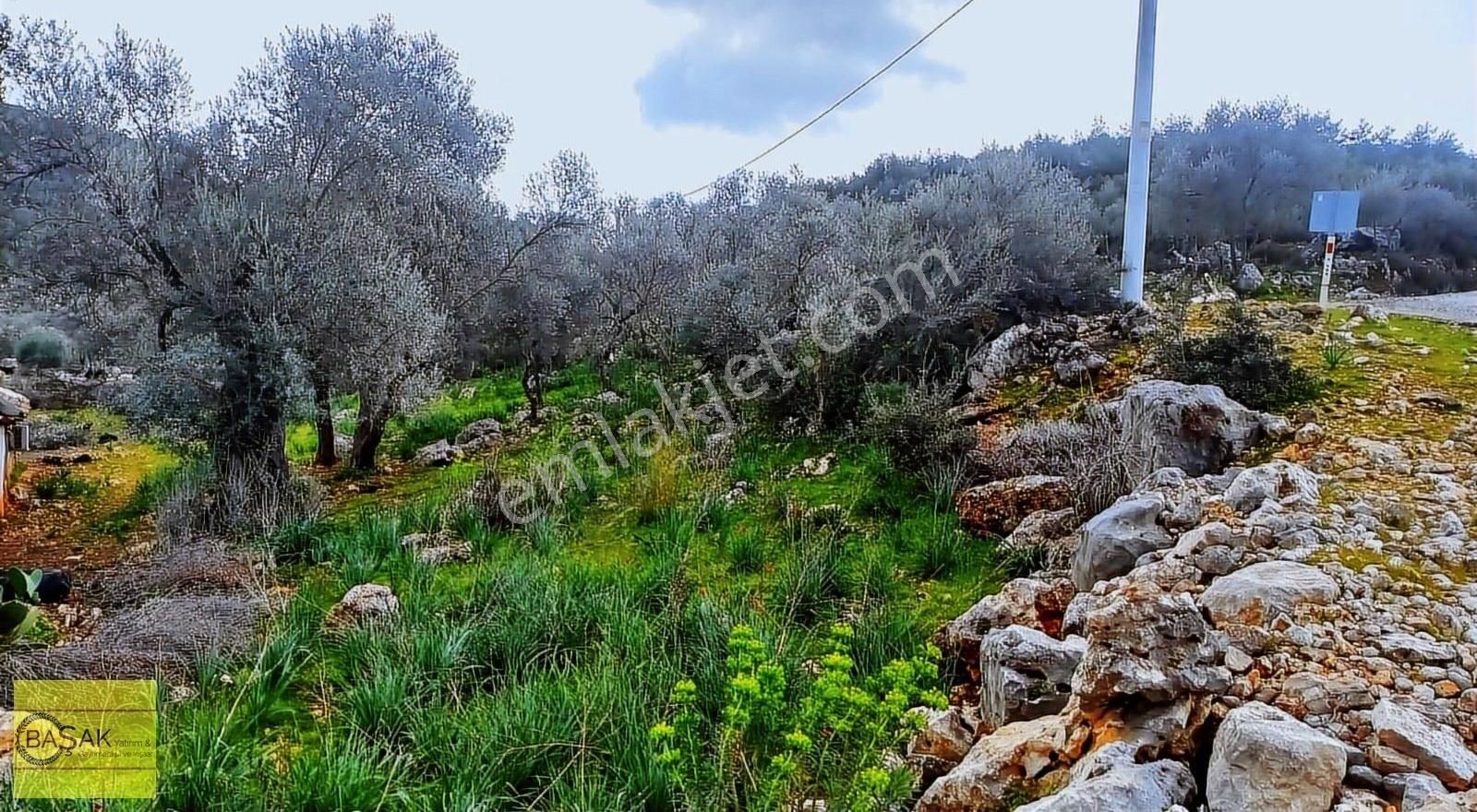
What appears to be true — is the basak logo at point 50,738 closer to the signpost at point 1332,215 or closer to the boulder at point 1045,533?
the boulder at point 1045,533

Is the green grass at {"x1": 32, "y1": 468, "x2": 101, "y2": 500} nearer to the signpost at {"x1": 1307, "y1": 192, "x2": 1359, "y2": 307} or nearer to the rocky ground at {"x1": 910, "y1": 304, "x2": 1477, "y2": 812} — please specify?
the rocky ground at {"x1": 910, "y1": 304, "x2": 1477, "y2": 812}

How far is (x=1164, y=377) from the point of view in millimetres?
5371

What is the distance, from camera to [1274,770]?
5.25 ft

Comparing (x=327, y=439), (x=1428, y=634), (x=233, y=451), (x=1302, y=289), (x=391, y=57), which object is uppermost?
(x=391, y=57)

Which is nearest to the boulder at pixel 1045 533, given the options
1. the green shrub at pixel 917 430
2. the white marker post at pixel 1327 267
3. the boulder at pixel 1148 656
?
the green shrub at pixel 917 430

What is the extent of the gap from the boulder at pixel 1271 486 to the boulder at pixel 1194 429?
80 centimetres

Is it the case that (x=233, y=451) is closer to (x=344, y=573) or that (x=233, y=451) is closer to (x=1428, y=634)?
(x=344, y=573)

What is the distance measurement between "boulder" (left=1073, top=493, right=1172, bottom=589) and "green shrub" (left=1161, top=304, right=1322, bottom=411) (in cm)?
197

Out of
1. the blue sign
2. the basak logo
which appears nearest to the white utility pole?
the blue sign

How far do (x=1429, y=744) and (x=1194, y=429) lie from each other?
2.98 meters

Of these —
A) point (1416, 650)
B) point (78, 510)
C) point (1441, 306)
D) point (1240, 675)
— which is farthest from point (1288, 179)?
point (78, 510)

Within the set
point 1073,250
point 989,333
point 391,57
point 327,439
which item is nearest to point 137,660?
point 327,439

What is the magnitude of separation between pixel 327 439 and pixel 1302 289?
29.7 ft

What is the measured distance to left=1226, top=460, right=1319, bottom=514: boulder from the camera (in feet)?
10.5
